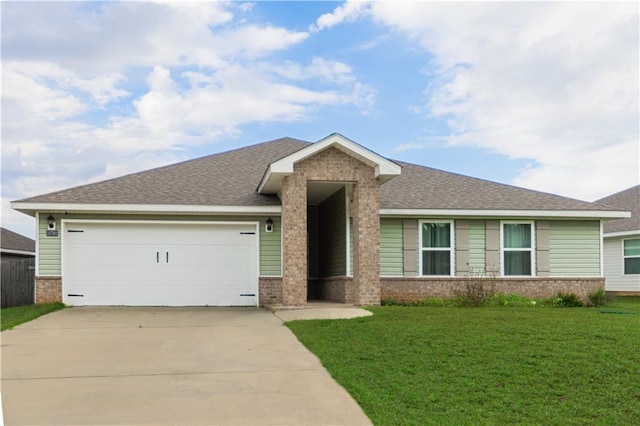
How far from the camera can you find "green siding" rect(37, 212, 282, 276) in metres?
16.3

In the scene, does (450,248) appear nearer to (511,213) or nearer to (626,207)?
(511,213)

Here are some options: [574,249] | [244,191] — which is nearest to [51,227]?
[244,191]

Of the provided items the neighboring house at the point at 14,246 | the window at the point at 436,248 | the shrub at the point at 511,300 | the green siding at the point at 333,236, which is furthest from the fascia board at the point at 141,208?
the neighboring house at the point at 14,246

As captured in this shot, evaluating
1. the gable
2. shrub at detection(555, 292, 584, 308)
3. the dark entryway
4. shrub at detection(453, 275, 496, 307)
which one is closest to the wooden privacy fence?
the dark entryway

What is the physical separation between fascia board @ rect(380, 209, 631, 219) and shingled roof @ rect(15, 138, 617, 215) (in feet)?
0.34

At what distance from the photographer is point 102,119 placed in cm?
1797

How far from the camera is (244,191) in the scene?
58.3ft

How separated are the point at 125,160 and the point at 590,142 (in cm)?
1609

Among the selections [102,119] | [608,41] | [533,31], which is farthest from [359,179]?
[102,119]

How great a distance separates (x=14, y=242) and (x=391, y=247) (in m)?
18.4

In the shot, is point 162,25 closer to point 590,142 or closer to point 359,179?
point 359,179

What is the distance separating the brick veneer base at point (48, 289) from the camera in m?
16.2

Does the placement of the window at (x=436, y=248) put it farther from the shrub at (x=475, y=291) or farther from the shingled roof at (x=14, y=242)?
the shingled roof at (x=14, y=242)

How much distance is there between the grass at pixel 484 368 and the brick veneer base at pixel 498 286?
541 centimetres
